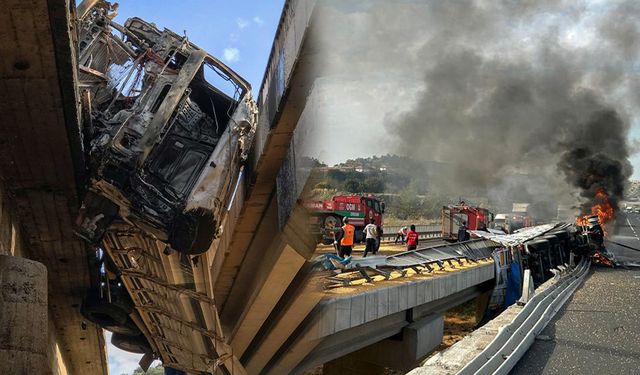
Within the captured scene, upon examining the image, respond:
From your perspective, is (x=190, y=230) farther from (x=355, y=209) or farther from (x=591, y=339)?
(x=355, y=209)

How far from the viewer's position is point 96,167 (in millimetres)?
5727

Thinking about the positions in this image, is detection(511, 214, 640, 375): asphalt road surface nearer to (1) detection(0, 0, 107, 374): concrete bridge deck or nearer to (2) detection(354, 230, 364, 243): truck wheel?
(1) detection(0, 0, 107, 374): concrete bridge deck

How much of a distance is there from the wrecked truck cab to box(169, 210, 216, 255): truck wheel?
0.01 m

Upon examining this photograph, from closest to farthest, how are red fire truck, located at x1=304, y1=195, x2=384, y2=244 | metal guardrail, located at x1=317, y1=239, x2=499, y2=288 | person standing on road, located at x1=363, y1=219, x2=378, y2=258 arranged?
metal guardrail, located at x1=317, y1=239, x2=499, y2=288, person standing on road, located at x1=363, y1=219, x2=378, y2=258, red fire truck, located at x1=304, y1=195, x2=384, y2=244

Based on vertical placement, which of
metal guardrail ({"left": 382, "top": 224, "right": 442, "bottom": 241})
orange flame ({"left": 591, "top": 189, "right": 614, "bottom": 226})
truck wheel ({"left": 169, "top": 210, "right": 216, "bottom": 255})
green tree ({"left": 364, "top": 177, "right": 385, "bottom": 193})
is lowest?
metal guardrail ({"left": 382, "top": 224, "right": 442, "bottom": 241})

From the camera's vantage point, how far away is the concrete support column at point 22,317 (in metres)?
3.91

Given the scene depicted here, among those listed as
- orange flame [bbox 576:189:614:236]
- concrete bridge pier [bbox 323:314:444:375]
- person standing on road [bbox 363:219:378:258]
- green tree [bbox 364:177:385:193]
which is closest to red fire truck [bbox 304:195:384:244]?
person standing on road [bbox 363:219:378:258]

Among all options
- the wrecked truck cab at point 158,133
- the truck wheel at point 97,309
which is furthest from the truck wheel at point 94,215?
the truck wheel at point 97,309

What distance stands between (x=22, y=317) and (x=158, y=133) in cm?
255

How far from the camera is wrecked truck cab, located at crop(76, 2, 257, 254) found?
5.88m

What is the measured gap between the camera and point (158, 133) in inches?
238

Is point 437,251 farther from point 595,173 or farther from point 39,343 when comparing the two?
point 595,173

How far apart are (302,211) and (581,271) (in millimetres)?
9912

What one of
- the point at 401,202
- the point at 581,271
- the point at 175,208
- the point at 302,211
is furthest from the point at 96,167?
the point at 401,202
